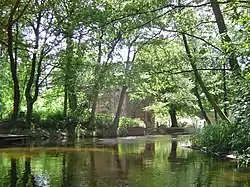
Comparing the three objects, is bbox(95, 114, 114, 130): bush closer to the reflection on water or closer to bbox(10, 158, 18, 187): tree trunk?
the reflection on water

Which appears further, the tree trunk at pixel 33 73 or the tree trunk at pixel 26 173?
the tree trunk at pixel 33 73

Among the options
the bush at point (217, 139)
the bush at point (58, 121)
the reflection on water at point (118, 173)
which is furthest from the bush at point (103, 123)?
the reflection on water at point (118, 173)

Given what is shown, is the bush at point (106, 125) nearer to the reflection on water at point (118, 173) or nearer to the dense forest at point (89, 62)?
the dense forest at point (89, 62)

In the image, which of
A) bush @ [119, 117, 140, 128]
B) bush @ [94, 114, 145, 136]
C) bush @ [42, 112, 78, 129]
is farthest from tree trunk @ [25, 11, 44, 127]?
bush @ [119, 117, 140, 128]

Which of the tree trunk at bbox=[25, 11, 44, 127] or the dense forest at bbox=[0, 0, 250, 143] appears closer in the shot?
the dense forest at bbox=[0, 0, 250, 143]

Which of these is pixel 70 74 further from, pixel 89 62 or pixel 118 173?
pixel 118 173

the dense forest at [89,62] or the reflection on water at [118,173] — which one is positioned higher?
the dense forest at [89,62]

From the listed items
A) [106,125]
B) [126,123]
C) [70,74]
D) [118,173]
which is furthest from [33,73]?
[118,173]

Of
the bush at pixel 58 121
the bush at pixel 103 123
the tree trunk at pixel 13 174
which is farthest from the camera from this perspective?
the bush at pixel 103 123

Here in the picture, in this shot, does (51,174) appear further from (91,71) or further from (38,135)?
(91,71)

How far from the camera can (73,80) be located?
→ 978 inches

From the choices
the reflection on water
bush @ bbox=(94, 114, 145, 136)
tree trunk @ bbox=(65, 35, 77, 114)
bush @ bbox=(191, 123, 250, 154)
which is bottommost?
the reflection on water

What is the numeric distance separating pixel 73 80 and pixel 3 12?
609cm

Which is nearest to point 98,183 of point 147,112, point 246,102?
point 246,102
